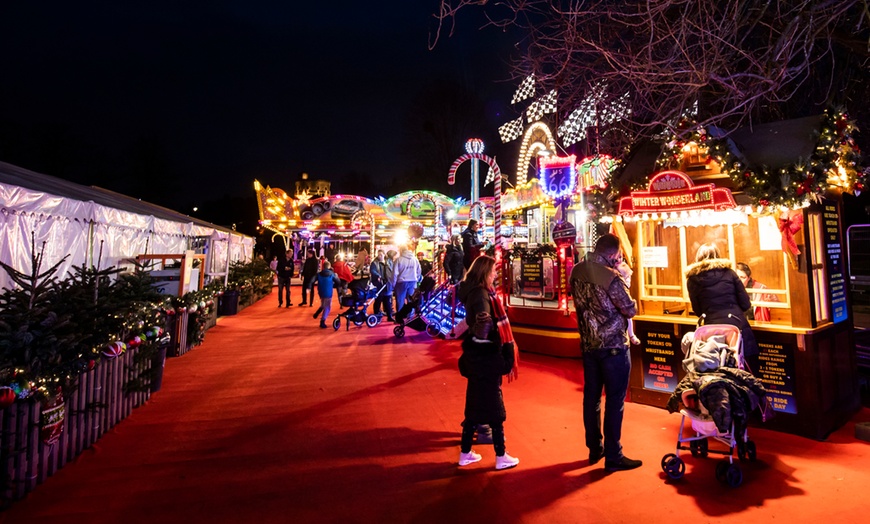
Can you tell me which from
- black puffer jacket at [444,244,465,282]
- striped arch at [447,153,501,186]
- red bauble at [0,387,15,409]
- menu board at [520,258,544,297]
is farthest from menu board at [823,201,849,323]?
striped arch at [447,153,501,186]

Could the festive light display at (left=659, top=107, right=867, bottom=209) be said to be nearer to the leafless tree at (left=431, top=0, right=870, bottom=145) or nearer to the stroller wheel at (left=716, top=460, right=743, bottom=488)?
the leafless tree at (left=431, top=0, right=870, bottom=145)

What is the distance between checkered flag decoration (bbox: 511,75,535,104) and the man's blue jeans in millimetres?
3687

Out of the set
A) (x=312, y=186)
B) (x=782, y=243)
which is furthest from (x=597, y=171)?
(x=312, y=186)

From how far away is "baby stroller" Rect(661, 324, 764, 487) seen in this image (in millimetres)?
3207

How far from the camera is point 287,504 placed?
9.75 feet

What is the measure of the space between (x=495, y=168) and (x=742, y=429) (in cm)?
989

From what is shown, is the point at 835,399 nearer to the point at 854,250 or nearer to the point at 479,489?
the point at 479,489

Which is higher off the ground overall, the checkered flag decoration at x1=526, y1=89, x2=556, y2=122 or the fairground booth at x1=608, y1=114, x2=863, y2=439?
the checkered flag decoration at x1=526, y1=89, x2=556, y2=122

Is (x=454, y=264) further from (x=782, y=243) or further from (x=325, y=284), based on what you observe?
(x=782, y=243)

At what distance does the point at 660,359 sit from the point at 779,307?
1362 mm

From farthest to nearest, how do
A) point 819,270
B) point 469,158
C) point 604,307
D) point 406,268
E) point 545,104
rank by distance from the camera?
point 469,158 → point 406,268 → point 545,104 → point 819,270 → point 604,307

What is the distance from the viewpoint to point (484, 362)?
3.45 meters

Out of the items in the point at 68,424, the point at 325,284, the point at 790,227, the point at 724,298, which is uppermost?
the point at 790,227

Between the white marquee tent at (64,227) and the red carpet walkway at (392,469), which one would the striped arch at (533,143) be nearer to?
the red carpet walkway at (392,469)
